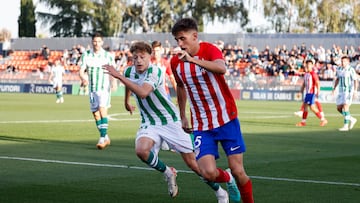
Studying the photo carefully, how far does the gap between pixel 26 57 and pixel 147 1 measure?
23.5 metres

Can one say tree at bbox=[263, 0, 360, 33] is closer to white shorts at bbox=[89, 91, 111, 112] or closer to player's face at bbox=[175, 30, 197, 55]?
white shorts at bbox=[89, 91, 111, 112]

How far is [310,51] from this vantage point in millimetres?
52781

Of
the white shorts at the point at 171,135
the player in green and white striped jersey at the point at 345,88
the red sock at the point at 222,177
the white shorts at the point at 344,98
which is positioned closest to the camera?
the red sock at the point at 222,177

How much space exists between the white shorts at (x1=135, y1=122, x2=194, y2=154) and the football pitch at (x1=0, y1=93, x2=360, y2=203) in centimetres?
58

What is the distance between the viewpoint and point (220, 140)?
9.70 meters

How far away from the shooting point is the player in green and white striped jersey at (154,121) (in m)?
11.3

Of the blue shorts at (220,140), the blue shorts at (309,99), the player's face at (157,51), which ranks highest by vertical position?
the player's face at (157,51)

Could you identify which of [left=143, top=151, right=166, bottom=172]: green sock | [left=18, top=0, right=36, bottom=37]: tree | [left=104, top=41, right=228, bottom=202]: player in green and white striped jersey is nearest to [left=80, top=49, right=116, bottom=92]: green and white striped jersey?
[left=104, top=41, right=228, bottom=202]: player in green and white striped jersey

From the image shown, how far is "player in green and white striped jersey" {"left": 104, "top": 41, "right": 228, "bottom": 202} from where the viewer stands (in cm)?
1133

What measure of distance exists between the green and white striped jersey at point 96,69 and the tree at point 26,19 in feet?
238

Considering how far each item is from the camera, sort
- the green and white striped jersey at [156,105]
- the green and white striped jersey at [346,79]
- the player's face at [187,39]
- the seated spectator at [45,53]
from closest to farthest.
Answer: the player's face at [187,39] < the green and white striped jersey at [156,105] < the green and white striped jersey at [346,79] < the seated spectator at [45,53]

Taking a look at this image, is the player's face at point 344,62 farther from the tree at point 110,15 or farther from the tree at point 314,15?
the tree at point 110,15

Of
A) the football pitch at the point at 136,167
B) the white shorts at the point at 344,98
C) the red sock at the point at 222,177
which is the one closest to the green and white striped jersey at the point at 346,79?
the white shorts at the point at 344,98

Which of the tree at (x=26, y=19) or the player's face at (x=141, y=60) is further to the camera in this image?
the tree at (x=26, y=19)
